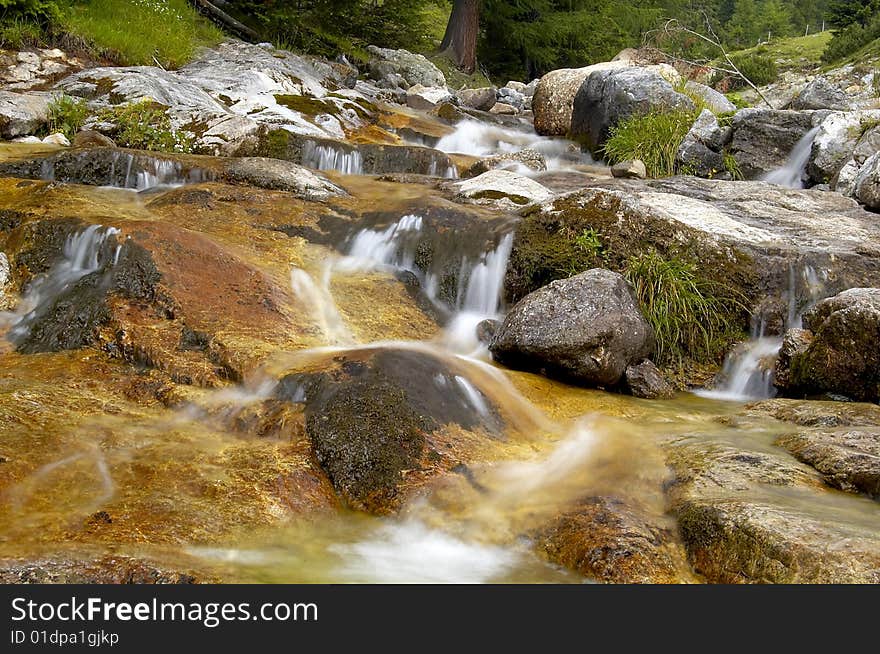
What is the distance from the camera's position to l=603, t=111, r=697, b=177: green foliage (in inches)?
465

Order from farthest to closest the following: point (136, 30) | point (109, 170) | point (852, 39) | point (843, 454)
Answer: point (852, 39) < point (136, 30) < point (109, 170) < point (843, 454)

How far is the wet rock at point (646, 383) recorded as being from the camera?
615cm

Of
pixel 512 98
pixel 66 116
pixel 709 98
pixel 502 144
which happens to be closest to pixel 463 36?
pixel 512 98

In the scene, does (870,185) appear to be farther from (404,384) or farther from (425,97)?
(425,97)

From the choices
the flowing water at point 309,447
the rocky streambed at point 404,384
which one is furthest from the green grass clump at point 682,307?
the flowing water at point 309,447

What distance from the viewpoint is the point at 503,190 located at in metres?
9.13

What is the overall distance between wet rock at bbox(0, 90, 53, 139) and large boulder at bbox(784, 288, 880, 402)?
35.5ft

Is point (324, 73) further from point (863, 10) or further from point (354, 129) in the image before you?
point (863, 10)

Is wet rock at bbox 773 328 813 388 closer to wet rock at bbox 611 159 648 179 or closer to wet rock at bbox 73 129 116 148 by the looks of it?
wet rock at bbox 611 159 648 179

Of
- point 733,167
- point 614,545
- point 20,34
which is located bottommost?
point 614,545

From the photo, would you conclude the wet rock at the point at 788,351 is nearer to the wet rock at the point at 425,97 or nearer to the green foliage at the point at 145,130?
the green foliage at the point at 145,130

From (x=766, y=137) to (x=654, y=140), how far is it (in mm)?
1700

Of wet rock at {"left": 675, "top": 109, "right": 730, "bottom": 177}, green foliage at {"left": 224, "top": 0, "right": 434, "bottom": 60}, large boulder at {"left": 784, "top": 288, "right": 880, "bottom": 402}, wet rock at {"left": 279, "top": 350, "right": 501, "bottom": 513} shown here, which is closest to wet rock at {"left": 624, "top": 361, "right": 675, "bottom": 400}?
large boulder at {"left": 784, "top": 288, "right": 880, "bottom": 402}
